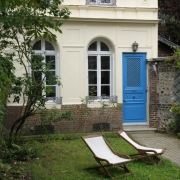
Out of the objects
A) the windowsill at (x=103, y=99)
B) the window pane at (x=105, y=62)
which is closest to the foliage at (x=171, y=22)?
the window pane at (x=105, y=62)

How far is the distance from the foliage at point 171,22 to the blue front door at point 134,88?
582 centimetres

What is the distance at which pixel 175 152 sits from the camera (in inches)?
374

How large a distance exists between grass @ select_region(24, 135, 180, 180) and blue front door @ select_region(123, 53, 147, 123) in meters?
3.28

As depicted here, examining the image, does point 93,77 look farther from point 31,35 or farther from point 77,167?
point 31,35

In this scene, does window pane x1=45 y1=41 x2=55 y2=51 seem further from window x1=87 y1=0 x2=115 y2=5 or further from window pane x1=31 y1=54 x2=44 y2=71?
window pane x1=31 y1=54 x2=44 y2=71

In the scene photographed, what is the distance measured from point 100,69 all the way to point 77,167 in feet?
19.0

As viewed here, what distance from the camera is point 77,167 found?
306 inches

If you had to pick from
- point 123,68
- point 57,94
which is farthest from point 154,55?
point 57,94

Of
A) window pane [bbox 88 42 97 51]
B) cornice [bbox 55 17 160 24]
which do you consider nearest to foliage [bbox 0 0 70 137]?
cornice [bbox 55 17 160 24]

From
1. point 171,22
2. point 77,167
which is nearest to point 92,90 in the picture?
point 77,167

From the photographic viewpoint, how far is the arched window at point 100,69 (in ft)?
42.1

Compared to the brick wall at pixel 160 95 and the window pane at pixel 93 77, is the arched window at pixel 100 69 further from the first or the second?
the brick wall at pixel 160 95

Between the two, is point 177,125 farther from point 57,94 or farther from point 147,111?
point 57,94

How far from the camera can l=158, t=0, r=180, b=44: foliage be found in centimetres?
1805
